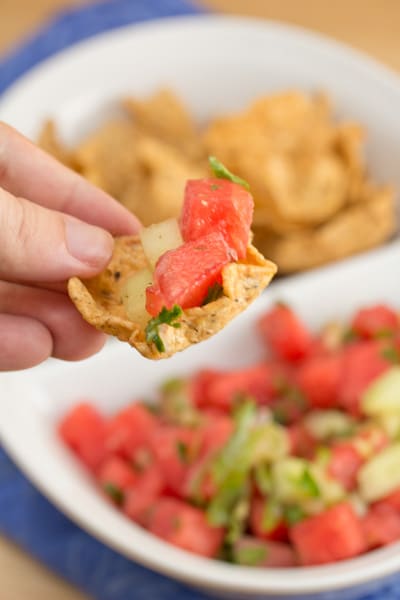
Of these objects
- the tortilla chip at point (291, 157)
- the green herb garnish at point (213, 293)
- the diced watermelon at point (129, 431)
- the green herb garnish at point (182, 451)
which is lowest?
the diced watermelon at point (129, 431)

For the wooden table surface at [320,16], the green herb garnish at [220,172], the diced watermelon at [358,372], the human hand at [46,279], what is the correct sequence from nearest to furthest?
the green herb garnish at [220,172] → the human hand at [46,279] → the diced watermelon at [358,372] → the wooden table surface at [320,16]

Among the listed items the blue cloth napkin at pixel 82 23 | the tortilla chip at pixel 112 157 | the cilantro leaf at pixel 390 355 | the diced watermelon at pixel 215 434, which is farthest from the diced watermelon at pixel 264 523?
the blue cloth napkin at pixel 82 23

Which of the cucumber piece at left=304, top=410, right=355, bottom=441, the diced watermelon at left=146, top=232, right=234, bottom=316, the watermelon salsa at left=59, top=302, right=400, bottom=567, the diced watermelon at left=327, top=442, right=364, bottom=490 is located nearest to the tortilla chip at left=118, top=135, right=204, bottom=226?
the watermelon salsa at left=59, top=302, right=400, bottom=567

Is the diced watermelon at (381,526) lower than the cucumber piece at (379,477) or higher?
lower

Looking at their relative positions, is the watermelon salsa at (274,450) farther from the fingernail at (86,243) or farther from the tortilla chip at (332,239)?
the fingernail at (86,243)

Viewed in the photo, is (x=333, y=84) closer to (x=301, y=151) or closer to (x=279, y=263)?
(x=301, y=151)

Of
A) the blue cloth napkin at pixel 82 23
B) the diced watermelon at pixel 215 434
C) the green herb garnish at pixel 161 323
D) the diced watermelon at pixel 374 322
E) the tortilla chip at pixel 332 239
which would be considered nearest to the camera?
the green herb garnish at pixel 161 323

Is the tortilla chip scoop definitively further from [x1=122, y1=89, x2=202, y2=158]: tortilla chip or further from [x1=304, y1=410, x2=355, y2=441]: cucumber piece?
[x1=122, y1=89, x2=202, y2=158]: tortilla chip

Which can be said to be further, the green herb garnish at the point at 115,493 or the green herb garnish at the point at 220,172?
the green herb garnish at the point at 115,493

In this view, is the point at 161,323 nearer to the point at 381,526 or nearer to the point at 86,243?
the point at 86,243
